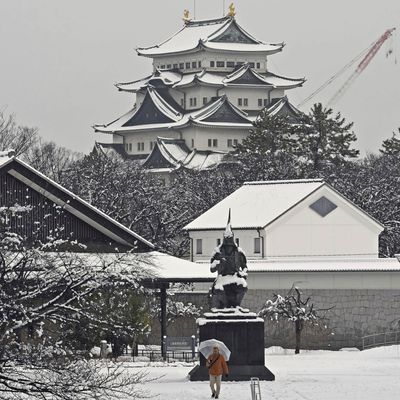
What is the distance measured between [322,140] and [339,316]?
1448 inches

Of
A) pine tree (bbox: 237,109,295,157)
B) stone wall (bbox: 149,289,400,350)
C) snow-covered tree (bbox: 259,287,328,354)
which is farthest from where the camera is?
pine tree (bbox: 237,109,295,157)

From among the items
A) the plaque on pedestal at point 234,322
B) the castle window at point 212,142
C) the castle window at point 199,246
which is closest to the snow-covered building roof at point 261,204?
the castle window at point 199,246

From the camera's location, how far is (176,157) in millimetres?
105688

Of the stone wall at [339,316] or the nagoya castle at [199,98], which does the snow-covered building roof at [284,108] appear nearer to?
the nagoya castle at [199,98]

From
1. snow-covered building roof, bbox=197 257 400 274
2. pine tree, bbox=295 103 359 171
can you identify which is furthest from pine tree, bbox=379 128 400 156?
snow-covered building roof, bbox=197 257 400 274

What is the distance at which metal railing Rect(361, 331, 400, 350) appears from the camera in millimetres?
47562

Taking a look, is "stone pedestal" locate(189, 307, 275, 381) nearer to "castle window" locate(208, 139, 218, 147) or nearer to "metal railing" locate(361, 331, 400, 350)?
"metal railing" locate(361, 331, 400, 350)

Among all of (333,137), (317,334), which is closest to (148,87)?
(333,137)

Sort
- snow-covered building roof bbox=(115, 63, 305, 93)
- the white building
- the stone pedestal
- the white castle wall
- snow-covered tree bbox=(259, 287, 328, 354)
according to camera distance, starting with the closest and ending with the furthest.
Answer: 1. the stone pedestal
2. snow-covered tree bbox=(259, 287, 328, 354)
3. the white building
4. snow-covered building roof bbox=(115, 63, 305, 93)
5. the white castle wall

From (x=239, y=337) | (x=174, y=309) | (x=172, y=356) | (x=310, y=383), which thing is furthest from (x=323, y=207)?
(x=310, y=383)

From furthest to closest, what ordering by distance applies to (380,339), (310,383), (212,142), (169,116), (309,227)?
(169,116) → (212,142) → (309,227) → (380,339) → (310,383)

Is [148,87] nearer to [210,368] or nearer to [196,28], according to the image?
[196,28]

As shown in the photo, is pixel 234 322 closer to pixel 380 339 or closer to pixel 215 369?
pixel 215 369

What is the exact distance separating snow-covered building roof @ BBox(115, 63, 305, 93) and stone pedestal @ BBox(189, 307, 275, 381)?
276 feet
